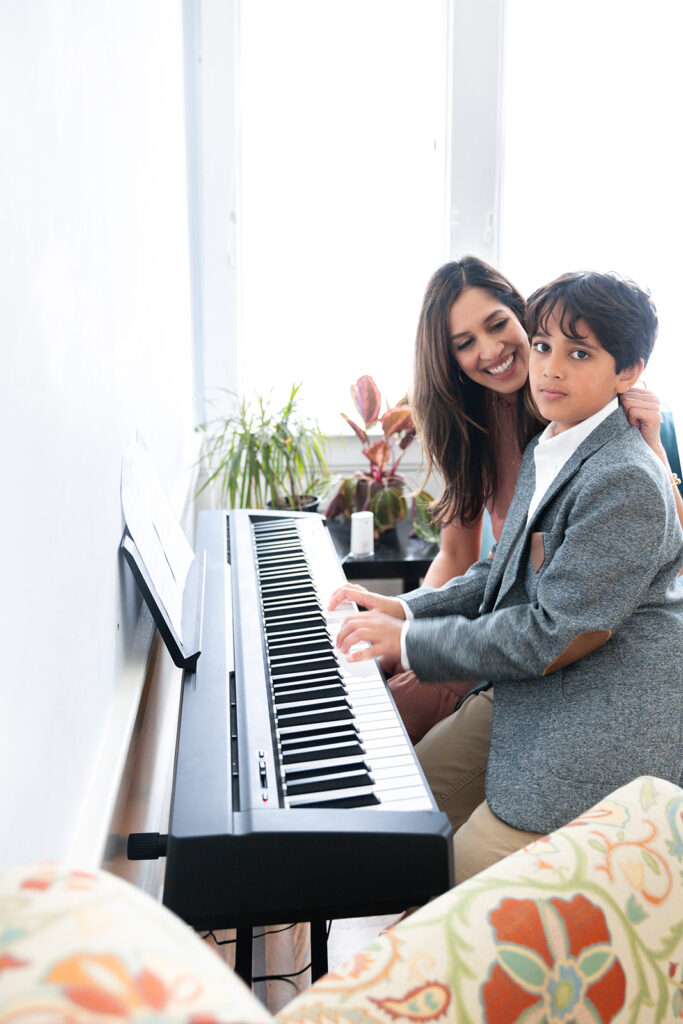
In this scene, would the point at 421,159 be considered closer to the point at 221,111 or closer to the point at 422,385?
the point at 221,111

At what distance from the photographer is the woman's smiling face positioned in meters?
1.79

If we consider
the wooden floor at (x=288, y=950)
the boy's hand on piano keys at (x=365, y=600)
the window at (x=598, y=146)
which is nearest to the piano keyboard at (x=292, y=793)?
the boy's hand on piano keys at (x=365, y=600)

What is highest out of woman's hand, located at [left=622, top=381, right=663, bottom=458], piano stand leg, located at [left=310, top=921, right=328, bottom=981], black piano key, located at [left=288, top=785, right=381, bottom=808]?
woman's hand, located at [left=622, top=381, right=663, bottom=458]

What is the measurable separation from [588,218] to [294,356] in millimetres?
1168

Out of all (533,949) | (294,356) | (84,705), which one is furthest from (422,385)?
(294,356)

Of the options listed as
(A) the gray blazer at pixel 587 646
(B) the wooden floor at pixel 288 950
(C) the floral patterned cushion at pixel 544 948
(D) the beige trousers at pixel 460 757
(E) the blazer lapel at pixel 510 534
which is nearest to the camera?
(C) the floral patterned cushion at pixel 544 948

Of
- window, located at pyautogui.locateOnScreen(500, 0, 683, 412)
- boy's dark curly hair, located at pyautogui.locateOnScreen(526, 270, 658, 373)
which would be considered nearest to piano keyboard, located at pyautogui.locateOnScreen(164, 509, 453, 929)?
boy's dark curly hair, located at pyautogui.locateOnScreen(526, 270, 658, 373)

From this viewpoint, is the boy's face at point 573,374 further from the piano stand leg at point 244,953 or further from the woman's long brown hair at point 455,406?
the piano stand leg at point 244,953

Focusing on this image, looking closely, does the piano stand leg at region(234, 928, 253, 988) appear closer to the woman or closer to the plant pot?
the woman

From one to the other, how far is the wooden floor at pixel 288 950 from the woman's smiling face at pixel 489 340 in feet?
3.52

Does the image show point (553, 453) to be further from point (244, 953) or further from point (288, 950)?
point (288, 950)

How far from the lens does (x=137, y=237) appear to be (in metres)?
1.69

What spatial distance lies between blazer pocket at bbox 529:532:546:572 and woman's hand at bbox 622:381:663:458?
224 millimetres

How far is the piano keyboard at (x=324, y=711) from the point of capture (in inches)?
40.7
